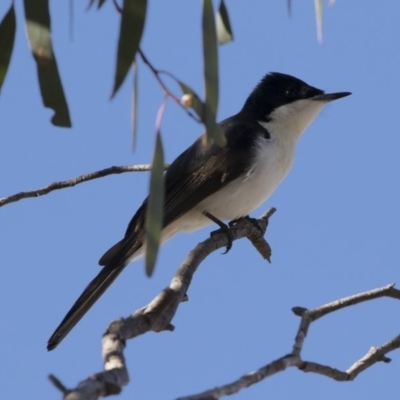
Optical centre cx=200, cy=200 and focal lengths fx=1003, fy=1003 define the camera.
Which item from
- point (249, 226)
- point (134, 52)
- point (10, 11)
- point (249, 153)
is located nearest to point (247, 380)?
point (134, 52)

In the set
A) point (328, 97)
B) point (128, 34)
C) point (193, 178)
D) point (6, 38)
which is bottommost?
point (128, 34)

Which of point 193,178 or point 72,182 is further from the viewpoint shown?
point 193,178

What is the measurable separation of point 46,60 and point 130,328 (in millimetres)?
814

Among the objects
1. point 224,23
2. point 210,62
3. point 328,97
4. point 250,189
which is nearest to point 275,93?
point 328,97

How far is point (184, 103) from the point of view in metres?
2.50

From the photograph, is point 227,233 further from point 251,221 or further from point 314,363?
point 314,363

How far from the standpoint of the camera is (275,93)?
5.82 meters

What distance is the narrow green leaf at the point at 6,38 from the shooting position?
3.12 m

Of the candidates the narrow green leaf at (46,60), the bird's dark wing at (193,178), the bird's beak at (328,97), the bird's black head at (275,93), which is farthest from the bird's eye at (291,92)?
the narrow green leaf at (46,60)

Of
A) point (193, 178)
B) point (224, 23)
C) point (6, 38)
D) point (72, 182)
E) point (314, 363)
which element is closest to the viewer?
point (314, 363)

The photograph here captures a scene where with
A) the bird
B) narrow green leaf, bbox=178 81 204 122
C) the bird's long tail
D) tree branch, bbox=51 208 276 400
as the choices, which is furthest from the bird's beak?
narrow green leaf, bbox=178 81 204 122

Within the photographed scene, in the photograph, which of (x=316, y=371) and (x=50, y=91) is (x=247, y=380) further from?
(x=50, y=91)

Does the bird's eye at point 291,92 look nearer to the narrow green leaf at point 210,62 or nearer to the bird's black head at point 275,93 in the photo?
the bird's black head at point 275,93

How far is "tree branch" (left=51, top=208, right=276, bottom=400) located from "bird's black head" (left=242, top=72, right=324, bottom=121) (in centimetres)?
204
